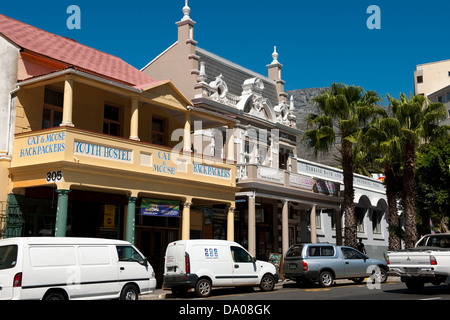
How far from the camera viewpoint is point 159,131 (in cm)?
2347

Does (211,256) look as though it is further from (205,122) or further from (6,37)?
(6,37)

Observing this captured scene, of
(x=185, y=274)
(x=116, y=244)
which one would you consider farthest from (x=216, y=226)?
(x=116, y=244)

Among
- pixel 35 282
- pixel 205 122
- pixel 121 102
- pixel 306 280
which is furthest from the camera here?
pixel 205 122

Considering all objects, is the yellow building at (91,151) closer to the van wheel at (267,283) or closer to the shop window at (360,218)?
the van wheel at (267,283)

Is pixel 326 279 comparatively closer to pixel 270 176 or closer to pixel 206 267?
pixel 206 267

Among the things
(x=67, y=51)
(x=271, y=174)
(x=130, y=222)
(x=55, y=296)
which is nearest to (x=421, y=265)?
(x=130, y=222)

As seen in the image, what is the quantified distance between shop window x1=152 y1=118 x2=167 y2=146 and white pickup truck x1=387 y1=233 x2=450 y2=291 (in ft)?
38.1

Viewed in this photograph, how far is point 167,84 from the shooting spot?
67.5 ft

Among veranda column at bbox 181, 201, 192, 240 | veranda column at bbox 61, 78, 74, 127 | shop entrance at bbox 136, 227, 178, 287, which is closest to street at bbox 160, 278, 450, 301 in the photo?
veranda column at bbox 181, 201, 192, 240

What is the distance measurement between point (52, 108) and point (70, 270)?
8.57 meters

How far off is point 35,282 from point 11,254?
2.82 ft

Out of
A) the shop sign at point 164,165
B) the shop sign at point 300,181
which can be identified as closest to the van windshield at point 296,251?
the shop sign at point 164,165

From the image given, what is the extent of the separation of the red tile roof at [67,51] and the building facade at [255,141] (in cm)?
333

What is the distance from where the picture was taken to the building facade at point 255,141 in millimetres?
25328
